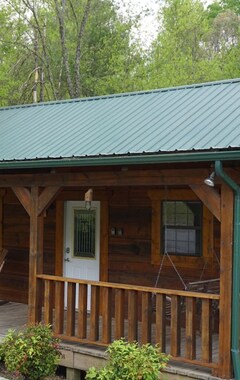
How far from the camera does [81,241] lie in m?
10.1

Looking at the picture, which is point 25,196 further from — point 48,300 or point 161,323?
point 161,323

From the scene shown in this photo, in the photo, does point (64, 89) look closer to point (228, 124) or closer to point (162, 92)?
point (162, 92)

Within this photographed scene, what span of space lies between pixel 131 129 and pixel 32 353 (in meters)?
3.25

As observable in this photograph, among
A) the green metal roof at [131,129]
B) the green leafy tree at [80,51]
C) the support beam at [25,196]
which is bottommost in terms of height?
the support beam at [25,196]

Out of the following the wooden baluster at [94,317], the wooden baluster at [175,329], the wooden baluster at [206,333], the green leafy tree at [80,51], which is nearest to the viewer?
the wooden baluster at [206,333]

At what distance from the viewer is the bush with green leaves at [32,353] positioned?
22.0 ft

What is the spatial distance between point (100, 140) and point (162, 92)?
2416 mm

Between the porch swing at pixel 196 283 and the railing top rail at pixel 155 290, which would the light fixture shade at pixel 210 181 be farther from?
the porch swing at pixel 196 283

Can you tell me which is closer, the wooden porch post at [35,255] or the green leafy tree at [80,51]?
the wooden porch post at [35,255]

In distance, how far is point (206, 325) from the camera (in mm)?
6215

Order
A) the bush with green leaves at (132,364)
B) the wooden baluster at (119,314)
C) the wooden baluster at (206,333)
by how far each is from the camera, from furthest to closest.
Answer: the wooden baluster at (119,314) < the wooden baluster at (206,333) < the bush with green leaves at (132,364)

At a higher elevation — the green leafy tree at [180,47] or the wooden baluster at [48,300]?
the green leafy tree at [180,47]

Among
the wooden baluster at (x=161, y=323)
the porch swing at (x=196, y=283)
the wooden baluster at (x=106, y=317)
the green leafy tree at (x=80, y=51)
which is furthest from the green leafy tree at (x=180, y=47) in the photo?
the wooden baluster at (x=161, y=323)

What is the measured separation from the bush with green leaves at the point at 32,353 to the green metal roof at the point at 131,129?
2.09 metres
